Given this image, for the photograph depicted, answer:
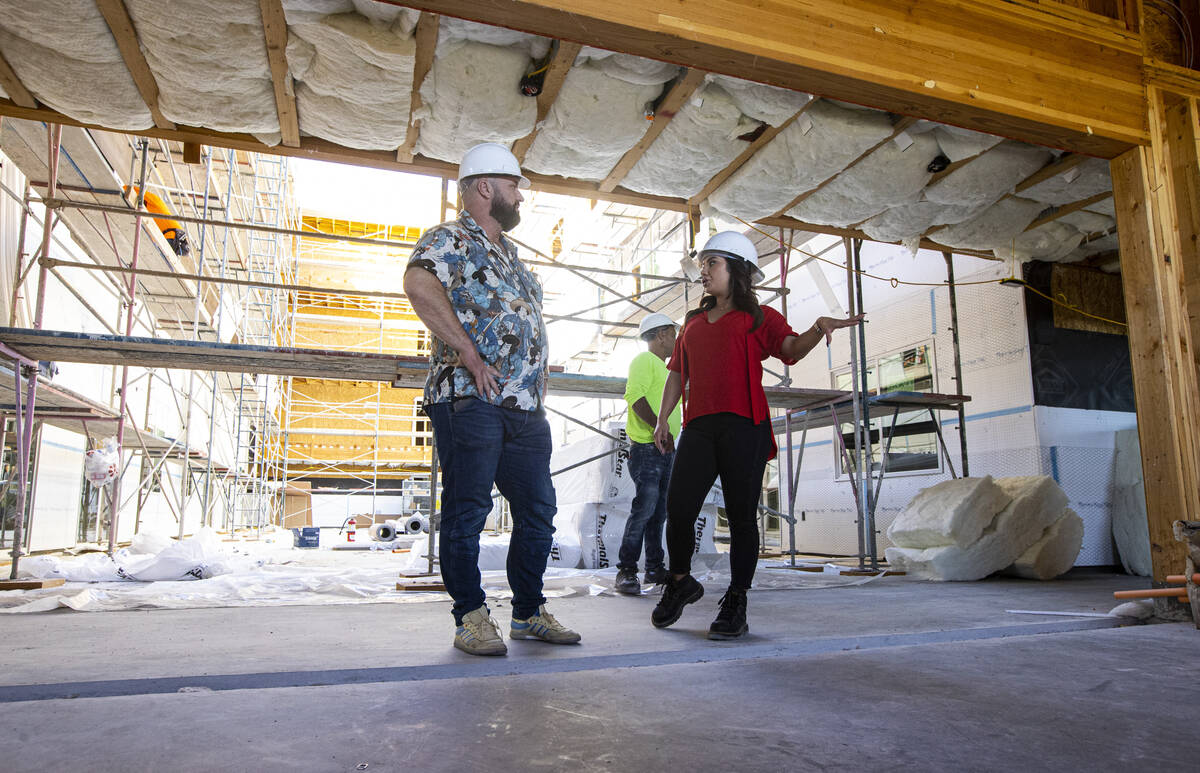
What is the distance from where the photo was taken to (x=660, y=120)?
4.21m

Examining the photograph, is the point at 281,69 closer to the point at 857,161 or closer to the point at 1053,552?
the point at 857,161

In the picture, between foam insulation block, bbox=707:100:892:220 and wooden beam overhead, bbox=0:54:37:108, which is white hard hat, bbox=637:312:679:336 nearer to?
foam insulation block, bbox=707:100:892:220

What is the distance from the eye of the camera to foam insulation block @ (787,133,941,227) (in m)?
4.59

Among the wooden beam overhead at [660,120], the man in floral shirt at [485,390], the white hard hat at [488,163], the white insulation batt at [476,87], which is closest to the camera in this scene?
the man in floral shirt at [485,390]

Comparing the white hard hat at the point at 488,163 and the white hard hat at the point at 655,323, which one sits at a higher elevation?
the white hard hat at the point at 488,163

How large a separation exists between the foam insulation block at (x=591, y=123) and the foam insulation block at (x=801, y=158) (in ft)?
2.73

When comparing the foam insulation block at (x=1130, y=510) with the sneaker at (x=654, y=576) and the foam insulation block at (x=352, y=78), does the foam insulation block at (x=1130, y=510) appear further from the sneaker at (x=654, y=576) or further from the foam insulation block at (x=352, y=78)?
the foam insulation block at (x=352, y=78)

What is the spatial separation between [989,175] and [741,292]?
9.42 feet

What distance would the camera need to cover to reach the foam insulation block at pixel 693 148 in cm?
409

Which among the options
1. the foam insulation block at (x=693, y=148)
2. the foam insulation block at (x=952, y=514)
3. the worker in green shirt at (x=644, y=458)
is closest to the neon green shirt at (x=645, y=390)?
the worker in green shirt at (x=644, y=458)

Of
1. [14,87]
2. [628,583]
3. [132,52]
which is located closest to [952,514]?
[628,583]

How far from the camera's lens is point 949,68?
3.59m

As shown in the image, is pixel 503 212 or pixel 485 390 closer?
pixel 485 390

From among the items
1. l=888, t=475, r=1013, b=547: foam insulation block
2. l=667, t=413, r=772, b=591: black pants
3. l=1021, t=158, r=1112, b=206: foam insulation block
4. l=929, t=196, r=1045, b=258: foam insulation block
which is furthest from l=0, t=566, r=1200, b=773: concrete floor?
l=929, t=196, r=1045, b=258: foam insulation block
